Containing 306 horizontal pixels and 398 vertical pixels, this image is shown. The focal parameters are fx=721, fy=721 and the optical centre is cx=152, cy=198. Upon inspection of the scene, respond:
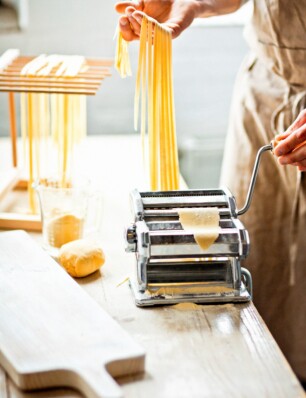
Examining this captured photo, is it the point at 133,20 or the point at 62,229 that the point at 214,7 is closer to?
the point at 133,20

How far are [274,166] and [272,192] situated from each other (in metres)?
0.08

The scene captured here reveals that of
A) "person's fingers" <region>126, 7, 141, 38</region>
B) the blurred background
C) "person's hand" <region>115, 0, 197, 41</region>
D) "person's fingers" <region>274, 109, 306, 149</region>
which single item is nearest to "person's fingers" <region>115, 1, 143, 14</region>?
"person's hand" <region>115, 0, 197, 41</region>

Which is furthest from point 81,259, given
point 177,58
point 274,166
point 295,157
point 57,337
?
point 177,58

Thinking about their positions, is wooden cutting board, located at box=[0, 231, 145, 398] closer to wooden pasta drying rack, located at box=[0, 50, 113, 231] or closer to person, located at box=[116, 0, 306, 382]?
wooden pasta drying rack, located at box=[0, 50, 113, 231]

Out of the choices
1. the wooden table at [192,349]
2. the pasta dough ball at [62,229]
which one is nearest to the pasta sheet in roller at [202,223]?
the wooden table at [192,349]

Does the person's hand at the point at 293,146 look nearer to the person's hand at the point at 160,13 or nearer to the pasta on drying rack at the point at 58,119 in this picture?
the person's hand at the point at 160,13

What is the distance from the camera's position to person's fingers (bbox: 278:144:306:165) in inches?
62.5

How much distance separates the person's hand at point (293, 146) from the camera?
5.15 feet

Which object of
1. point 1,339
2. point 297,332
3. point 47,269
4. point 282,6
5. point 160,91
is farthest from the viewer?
point 297,332

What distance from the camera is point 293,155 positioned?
1596mm

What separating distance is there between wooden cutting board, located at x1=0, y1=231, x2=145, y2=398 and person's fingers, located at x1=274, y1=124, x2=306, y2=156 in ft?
1.76

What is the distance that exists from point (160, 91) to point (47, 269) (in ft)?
1.61

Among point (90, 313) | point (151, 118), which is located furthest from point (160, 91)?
point (90, 313)

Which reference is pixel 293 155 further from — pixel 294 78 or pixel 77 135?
pixel 77 135
